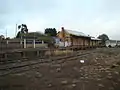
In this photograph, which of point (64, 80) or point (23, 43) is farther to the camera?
point (23, 43)

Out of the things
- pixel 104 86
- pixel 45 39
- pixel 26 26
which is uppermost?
pixel 26 26

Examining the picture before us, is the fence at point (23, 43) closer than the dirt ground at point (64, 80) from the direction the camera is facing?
No

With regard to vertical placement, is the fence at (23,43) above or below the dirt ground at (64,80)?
above

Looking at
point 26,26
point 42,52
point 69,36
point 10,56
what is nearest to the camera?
point 10,56

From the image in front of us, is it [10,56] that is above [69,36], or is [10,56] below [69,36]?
below

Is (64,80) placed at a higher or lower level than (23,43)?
lower

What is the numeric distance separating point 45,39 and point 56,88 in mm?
44376

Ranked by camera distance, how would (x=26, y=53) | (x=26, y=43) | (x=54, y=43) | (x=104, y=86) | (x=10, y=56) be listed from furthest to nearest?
(x=54, y=43) < (x=26, y=43) < (x=26, y=53) < (x=10, y=56) < (x=104, y=86)

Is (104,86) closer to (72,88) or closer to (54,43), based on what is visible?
(72,88)

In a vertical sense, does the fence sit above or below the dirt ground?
above

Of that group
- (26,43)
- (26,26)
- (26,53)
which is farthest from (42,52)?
(26,26)

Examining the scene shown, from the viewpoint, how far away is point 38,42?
4928 centimetres

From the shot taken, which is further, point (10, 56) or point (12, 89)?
point (10, 56)

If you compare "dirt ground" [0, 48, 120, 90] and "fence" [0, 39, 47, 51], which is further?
"fence" [0, 39, 47, 51]
